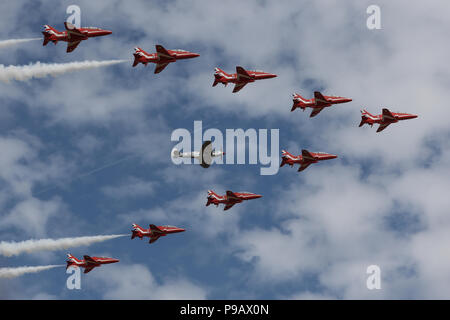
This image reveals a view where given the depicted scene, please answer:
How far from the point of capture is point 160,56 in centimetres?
19600

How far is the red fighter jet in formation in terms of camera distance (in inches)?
7480

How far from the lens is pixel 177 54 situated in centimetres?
19662

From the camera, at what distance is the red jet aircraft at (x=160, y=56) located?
194750 mm

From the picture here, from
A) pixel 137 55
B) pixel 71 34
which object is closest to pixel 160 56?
pixel 137 55

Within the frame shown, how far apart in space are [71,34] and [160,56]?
23.2 m

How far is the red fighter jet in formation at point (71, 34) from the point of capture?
190 m

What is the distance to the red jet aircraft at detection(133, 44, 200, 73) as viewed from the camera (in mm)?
194750

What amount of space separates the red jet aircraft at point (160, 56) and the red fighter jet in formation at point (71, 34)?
9699 millimetres

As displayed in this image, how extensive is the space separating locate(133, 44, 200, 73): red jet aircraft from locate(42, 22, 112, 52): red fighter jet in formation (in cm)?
970

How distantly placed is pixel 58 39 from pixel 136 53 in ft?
65.5

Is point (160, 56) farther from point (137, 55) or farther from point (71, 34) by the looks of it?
point (71, 34)
